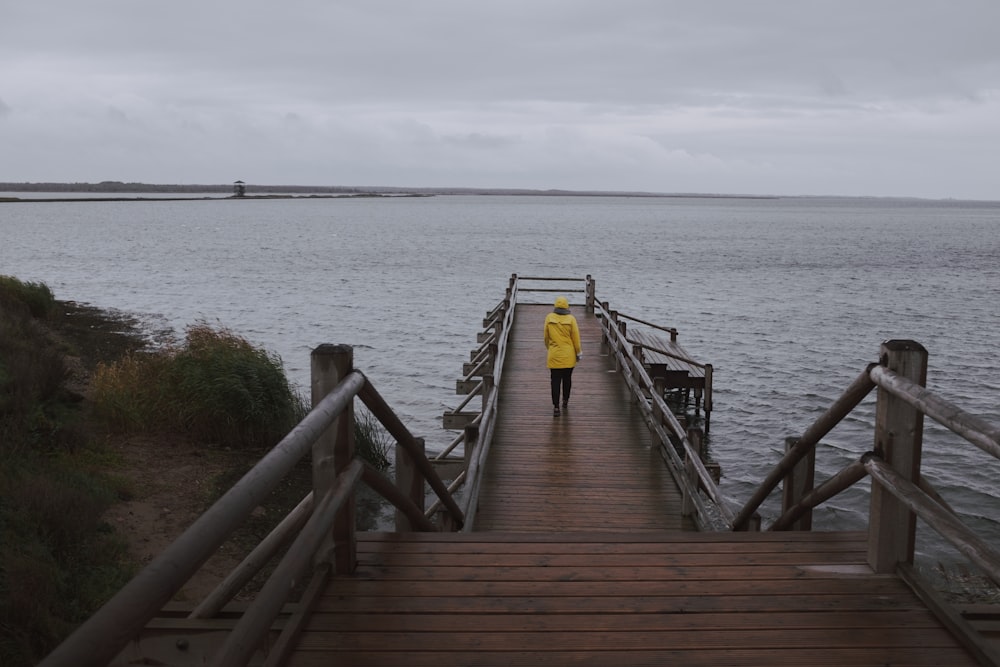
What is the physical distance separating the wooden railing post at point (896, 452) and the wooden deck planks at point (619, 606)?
5.3 inches

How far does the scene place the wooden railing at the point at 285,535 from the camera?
73.2 inches

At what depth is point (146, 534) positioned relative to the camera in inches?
404

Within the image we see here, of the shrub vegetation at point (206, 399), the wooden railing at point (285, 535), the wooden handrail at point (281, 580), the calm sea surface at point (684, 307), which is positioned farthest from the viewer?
the calm sea surface at point (684, 307)

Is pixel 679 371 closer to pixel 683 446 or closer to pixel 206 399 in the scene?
pixel 206 399

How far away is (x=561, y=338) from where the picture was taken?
12492mm

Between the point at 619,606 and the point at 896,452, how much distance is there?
1486mm

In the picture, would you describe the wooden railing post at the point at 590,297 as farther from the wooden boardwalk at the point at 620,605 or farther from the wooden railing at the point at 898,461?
the wooden railing at the point at 898,461

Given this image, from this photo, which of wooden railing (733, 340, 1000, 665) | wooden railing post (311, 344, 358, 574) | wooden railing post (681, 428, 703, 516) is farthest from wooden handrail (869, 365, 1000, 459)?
wooden railing post (681, 428, 703, 516)

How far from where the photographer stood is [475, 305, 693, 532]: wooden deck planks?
29.8 feet

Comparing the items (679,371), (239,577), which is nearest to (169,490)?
(239,577)

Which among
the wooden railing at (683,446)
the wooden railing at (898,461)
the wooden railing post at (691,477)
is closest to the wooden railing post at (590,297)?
the wooden railing at (683,446)

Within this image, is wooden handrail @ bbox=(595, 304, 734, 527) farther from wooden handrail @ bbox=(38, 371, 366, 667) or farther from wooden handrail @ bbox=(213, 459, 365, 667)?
wooden handrail @ bbox=(38, 371, 366, 667)

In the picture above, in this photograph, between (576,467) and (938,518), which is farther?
(576,467)

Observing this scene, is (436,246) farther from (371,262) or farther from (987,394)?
(987,394)
